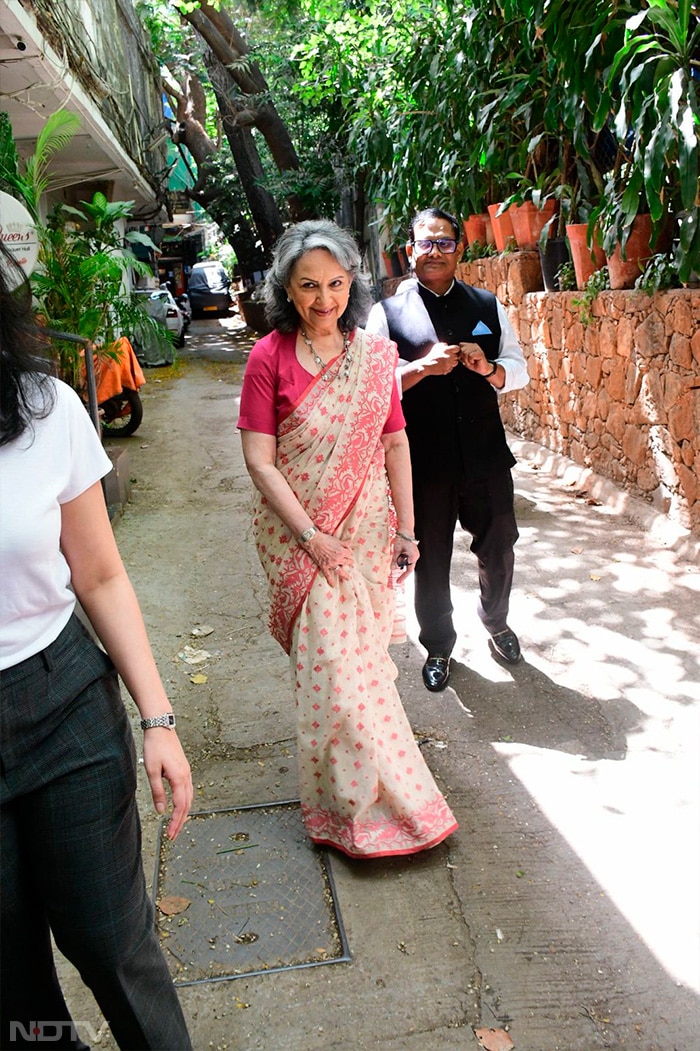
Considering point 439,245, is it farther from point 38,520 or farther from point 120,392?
point 120,392

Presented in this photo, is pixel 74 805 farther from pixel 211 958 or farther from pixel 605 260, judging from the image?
pixel 605 260

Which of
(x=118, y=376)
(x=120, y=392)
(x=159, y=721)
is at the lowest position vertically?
(x=120, y=392)

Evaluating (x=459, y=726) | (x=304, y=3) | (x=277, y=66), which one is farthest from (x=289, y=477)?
(x=277, y=66)

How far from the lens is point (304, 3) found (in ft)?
37.5

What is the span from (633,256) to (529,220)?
77.2 inches

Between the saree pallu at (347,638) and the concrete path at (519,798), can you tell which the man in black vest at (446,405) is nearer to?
the concrete path at (519,798)

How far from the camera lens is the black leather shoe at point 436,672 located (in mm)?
3788

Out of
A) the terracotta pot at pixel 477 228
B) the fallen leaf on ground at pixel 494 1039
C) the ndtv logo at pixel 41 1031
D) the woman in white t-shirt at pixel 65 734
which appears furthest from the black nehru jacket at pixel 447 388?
the terracotta pot at pixel 477 228

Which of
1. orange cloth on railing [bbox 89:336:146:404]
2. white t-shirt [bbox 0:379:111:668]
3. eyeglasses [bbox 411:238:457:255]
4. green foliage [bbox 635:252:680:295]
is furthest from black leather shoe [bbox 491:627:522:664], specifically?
orange cloth on railing [bbox 89:336:146:404]

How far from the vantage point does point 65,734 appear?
1.44 meters

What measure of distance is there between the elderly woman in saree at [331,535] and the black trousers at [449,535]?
840 mm

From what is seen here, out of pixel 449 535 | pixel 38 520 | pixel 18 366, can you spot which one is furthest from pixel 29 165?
pixel 38 520

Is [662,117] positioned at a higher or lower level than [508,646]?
higher

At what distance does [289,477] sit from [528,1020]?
1586 mm
